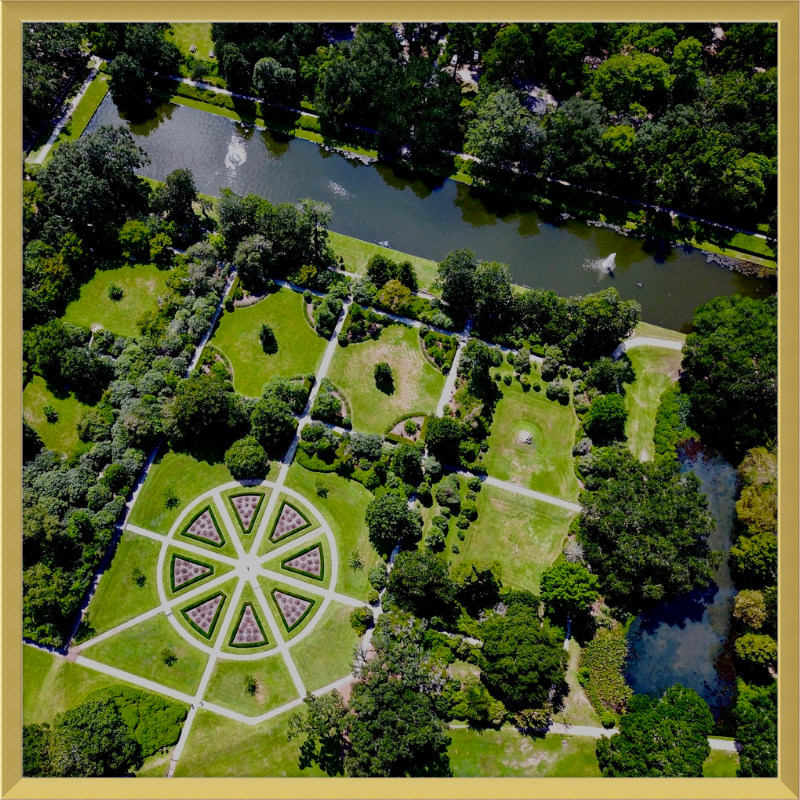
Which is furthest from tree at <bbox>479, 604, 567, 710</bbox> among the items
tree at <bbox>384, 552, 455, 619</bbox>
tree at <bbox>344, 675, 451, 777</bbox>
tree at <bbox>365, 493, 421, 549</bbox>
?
tree at <bbox>365, 493, 421, 549</bbox>

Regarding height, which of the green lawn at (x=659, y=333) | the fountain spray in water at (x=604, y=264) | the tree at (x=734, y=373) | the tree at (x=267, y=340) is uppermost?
the fountain spray in water at (x=604, y=264)

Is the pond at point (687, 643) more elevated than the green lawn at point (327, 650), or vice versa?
the pond at point (687, 643)

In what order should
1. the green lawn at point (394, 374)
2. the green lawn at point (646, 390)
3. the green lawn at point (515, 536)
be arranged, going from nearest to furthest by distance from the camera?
the green lawn at point (515, 536)
the green lawn at point (646, 390)
the green lawn at point (394, 374)

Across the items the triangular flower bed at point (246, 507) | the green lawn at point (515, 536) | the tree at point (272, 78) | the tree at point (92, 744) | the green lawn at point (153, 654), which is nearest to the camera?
the tree at point (92, 744)

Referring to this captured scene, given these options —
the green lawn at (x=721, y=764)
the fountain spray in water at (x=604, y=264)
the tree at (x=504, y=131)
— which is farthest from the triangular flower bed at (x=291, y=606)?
the tree at (x=504, y=131)

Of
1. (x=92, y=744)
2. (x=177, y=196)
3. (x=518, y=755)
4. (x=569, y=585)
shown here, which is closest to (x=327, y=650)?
(x=518, y=755)

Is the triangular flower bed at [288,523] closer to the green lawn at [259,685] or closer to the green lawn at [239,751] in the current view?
the green lawn at [259,685]
